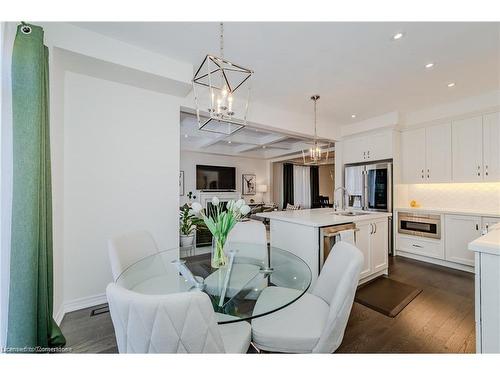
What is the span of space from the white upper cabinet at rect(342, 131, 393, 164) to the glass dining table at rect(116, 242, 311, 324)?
333 cm

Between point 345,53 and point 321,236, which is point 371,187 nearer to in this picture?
point 321,236

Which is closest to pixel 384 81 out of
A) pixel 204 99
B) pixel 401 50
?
pixel 401 50

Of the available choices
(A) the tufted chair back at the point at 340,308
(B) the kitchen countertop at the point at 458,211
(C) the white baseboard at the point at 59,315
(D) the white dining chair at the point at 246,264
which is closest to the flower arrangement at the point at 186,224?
(D) the white dining chair at the point at 246,264

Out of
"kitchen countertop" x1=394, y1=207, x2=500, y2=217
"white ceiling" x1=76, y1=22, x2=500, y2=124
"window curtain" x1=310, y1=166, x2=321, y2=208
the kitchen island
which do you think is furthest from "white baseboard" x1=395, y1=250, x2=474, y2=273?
"window curtain" x1=310, y1=166, x2=321, y2=208

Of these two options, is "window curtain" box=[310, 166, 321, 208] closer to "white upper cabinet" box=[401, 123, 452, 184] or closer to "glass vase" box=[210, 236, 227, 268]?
"white upper cabinet" box=[401, 123, 452, 184]

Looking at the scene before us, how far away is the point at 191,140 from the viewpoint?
6770 mm

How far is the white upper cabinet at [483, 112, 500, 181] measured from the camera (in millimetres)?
3035

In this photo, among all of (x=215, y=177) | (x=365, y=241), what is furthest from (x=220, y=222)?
(x=215, y=177)

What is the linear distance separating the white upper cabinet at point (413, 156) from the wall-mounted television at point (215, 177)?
530 centimetres

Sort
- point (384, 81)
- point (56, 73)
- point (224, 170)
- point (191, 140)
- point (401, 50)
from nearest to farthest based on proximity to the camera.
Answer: point (56, 73)
point (401, 50)
point (384, 81)
point (191, 140)
point (224, 170)
